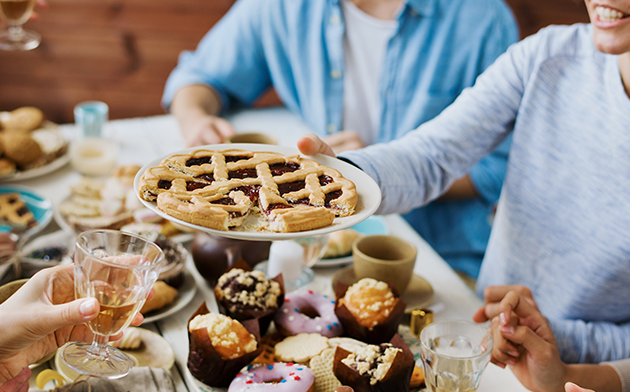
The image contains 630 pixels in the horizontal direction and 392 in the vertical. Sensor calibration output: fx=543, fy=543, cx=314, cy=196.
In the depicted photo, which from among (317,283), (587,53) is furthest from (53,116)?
(587,53)

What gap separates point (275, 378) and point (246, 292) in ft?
0.63

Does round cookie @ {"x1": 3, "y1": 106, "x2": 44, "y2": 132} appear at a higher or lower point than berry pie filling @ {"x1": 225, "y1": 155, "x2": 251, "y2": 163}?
lower

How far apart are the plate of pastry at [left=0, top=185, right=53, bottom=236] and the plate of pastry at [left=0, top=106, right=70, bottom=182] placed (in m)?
0.12

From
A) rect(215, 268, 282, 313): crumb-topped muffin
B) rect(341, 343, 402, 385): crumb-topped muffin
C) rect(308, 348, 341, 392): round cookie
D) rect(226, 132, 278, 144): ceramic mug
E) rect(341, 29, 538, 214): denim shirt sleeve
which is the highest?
rect(341, 29, 538, 214): denim shirt sleeve

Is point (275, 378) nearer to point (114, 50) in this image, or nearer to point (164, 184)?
point (164, 184)

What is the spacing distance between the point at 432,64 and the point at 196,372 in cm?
138

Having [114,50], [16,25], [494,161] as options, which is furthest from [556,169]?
[114,50]

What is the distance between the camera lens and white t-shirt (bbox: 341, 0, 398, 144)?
1.94m

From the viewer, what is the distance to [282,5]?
202 centimetres

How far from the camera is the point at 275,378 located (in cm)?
91

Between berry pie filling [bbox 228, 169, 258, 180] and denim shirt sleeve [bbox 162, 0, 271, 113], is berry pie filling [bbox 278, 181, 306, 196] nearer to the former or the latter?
berry pie filling [bbox 228, 169, 258, 180]

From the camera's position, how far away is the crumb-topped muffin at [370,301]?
1.01 m

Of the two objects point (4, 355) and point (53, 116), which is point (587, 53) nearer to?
point (4, 355)

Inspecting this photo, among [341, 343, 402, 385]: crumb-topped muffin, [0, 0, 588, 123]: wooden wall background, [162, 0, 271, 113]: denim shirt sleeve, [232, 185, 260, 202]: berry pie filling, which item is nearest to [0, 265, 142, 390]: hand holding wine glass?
[232, 185, 260, 202]: berry pie filling
